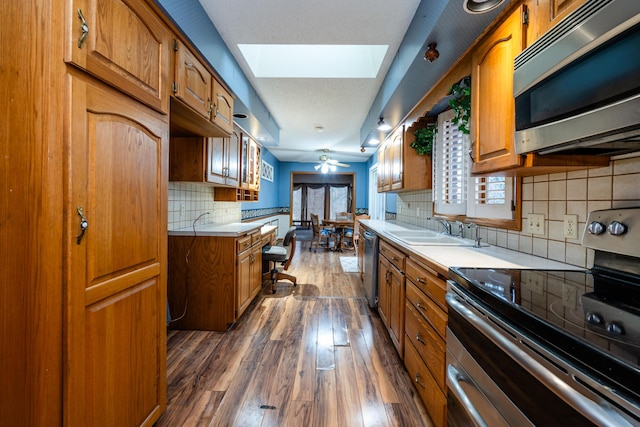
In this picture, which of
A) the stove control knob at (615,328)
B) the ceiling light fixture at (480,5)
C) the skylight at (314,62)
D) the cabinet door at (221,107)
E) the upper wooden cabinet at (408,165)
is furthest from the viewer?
the upper wooden cabinet at (408,165)

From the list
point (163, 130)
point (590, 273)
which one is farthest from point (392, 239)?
point (163, 130)

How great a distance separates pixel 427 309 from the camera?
146 cm

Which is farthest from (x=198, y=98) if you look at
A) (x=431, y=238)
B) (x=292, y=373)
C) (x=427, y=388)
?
(x=427, y=388)

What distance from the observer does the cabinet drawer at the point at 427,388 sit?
1.30m

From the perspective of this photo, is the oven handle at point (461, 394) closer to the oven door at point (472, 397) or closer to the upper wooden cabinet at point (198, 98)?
the oven door at point (472, 397)

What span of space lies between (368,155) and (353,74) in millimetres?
4479

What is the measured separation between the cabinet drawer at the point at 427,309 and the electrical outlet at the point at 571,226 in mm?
689

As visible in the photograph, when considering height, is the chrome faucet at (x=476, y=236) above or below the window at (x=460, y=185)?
below

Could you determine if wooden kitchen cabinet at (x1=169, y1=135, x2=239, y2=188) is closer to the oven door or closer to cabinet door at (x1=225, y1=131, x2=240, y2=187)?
cabinet door at (x1=225, y1=131, x2=240, y2=187)

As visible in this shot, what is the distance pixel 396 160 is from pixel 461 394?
2.48 metres

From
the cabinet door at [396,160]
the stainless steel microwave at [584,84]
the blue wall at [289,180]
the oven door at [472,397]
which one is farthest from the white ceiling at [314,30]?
the blue wall at [289,180]

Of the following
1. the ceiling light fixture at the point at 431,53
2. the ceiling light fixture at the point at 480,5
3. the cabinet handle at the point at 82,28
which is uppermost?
the ceiling light fixture at the point at 431,53

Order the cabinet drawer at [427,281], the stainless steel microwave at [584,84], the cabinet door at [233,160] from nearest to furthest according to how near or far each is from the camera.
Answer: the stainless steel microwave at [584,84]
the cabinet drawer at [427,281]
the cabinet door at [233,160]

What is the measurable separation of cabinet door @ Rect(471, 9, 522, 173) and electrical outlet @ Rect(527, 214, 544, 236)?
1.27 feet
